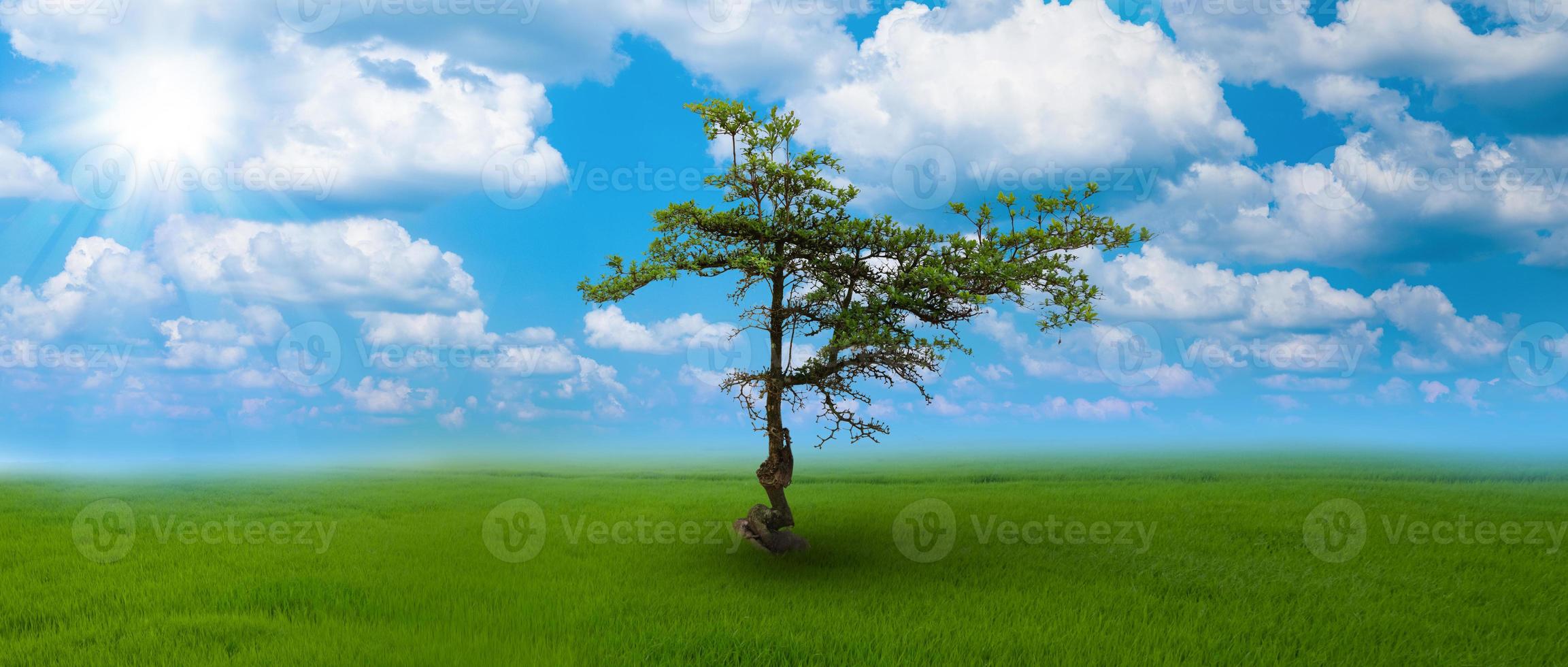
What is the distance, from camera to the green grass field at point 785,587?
432 inches

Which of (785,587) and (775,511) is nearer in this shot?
(785,587)

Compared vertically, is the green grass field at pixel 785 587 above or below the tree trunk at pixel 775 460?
below

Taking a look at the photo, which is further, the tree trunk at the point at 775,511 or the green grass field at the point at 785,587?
the tree trunk at the point at 775,511

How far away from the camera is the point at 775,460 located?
15438 millimetres

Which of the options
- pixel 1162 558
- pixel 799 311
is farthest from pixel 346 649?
pixel 1162 558

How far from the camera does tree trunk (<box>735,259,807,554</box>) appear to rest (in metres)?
15.2

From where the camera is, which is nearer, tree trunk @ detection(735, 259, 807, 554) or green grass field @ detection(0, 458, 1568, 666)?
green grass field @ detection(0, 458, 1568, 666)

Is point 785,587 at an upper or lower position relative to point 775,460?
lower

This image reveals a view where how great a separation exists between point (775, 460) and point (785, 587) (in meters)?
2.45

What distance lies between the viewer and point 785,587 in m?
14.0

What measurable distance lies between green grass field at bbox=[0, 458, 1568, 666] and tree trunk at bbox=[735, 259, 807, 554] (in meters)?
0.43

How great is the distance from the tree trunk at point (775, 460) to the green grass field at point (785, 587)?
1.40ft

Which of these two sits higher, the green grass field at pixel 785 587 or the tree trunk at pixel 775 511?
the tree trunk at pixel 775 511

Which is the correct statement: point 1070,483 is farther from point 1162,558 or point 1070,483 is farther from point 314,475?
point 314,475
